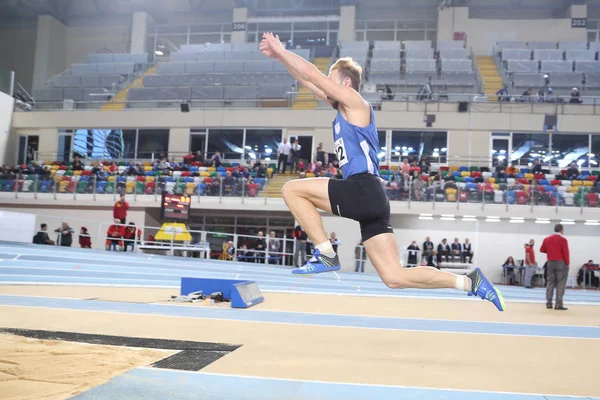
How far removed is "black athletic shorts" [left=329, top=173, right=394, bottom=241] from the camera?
4.21 metres

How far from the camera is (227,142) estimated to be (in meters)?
28.8

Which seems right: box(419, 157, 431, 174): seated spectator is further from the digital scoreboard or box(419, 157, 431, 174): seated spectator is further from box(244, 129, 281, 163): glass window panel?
the digital scoreboard

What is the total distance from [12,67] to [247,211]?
23.0 meters

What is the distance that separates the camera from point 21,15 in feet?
123

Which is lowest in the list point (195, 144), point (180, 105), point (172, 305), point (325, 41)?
point (172, 305)

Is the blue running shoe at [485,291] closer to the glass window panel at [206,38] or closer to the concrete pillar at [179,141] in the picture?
the concrete pillar at [179,141]

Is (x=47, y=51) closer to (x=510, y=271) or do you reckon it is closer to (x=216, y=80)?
(x=216, y=80)

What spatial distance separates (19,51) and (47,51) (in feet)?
7.76

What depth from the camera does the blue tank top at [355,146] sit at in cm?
427

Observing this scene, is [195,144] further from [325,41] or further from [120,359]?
[120,359]

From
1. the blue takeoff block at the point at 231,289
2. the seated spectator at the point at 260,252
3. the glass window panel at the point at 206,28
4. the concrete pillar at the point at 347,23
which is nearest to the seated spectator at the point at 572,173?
the seated spectator at the point at 260,252

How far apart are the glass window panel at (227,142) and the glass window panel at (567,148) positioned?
15055mm

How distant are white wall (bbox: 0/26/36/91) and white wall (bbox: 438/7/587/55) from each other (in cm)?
2637

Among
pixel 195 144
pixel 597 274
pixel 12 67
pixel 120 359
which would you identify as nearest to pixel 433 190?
pixel 597 274
